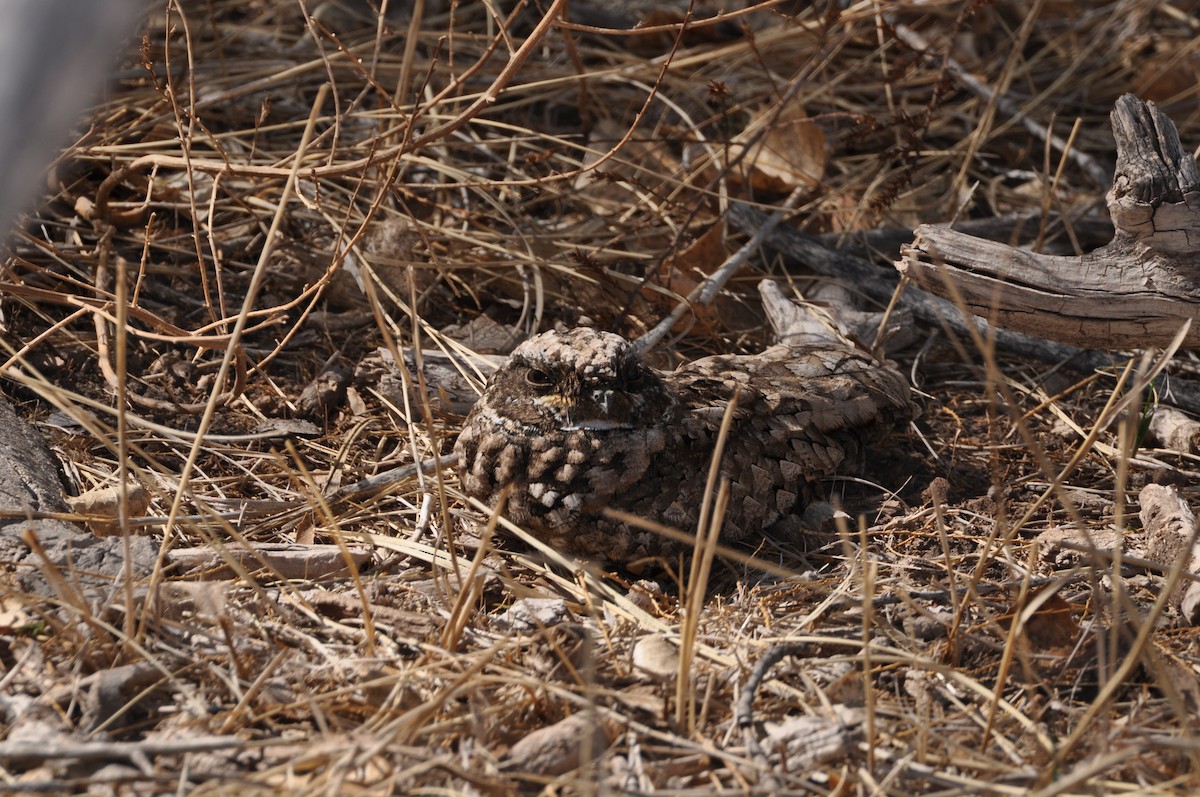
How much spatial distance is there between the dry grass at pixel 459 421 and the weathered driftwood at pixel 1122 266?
348 millimetres

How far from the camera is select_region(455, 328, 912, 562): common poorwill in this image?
255 cm

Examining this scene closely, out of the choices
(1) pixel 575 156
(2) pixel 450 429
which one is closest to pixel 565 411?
(2) pixel 450 429

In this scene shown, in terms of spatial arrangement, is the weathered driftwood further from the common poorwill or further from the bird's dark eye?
the bird's dark eye

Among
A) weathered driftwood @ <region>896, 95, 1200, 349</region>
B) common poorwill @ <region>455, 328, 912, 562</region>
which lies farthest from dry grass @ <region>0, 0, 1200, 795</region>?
weathered driftwood @ <region>896, 95, 1200, 349</region>

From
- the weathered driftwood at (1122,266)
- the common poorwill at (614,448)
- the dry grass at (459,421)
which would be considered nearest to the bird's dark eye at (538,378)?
the common poorwill at (614,448)

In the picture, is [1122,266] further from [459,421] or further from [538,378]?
[459,421]

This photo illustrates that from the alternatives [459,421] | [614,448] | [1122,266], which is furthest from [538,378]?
[1122,266]

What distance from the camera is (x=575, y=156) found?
4266mm

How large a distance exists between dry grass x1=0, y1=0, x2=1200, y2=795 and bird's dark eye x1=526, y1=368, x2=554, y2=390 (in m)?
0.36

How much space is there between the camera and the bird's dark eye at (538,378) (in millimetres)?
2596

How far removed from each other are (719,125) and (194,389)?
2.21 metres

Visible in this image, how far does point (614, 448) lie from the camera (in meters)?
2.58

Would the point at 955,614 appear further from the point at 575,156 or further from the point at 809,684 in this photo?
the point at 575,156

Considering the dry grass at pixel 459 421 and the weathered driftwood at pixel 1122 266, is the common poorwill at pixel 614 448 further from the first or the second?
the weathered driftwood at pixel 1122 266
